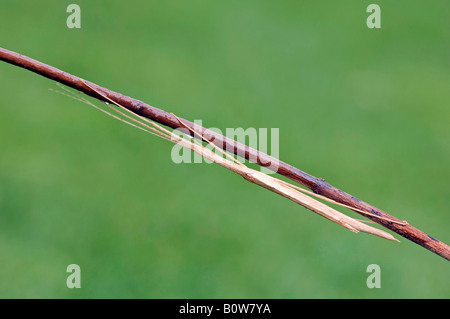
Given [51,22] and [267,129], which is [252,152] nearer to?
[267,129]

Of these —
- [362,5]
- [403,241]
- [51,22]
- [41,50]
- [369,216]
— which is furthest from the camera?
[362,5]

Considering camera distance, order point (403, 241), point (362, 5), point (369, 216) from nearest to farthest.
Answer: point (369, 216)
point (403, 241)
point (362, 5)

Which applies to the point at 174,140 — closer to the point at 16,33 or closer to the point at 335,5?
the point at 16,33

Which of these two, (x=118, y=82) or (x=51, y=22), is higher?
(x=51, y=22)

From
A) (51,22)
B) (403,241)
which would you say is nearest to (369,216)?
(403,241)

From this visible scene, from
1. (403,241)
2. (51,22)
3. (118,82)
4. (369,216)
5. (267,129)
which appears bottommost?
(369,216)

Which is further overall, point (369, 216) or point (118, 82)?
point (118, 82)
